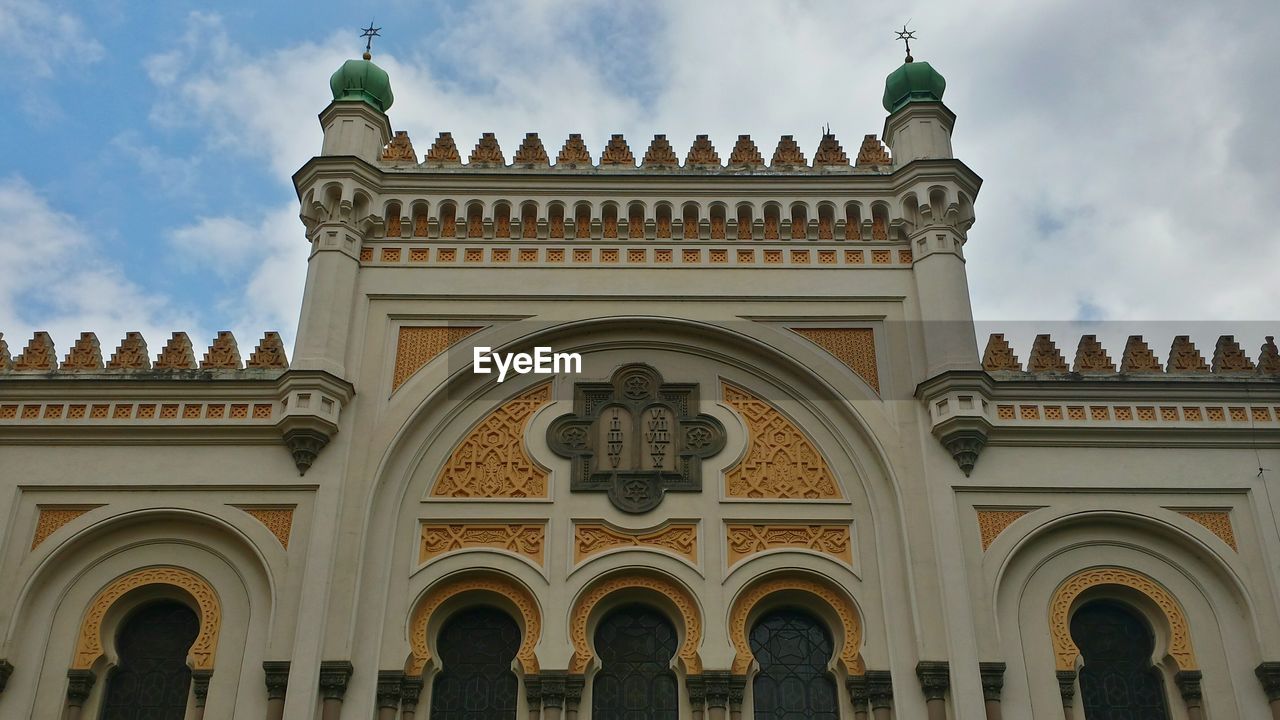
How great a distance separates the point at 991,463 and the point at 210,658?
26.1ft

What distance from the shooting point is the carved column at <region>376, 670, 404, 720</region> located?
12039mm

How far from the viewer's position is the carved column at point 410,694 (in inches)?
477

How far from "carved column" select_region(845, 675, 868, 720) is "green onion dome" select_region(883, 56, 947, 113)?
715cm

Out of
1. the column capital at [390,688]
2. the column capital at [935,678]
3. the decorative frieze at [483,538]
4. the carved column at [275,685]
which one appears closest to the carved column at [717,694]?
the column capital at [935,678]

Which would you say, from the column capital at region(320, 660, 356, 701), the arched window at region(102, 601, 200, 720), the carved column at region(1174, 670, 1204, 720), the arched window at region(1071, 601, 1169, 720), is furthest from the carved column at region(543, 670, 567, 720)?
the carved column at region(1174, 670, 1204, 720)

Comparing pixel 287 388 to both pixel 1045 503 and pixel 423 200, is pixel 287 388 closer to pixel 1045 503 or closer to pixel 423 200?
pixel 423 200

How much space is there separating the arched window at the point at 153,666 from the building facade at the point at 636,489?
3 cm

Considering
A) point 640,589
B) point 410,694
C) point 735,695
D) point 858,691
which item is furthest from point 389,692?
point 858,691

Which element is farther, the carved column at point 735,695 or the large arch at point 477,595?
the large arch at point 477,595

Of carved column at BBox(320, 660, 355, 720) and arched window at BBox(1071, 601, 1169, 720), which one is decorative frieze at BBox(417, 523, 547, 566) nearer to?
carved column at BBox(320, 660, 355, 720)

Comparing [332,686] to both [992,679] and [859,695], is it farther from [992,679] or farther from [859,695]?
[992,679]

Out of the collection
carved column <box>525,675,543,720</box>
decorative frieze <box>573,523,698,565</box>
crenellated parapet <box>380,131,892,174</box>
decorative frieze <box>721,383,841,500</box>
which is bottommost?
carved column <box>525,675,543,720</box>

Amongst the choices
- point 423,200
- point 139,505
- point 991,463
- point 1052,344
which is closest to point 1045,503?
point 991,463

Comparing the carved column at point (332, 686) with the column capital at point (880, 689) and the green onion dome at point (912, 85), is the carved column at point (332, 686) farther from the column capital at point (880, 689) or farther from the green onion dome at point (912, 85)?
the green onion dome at point (912, 85)
